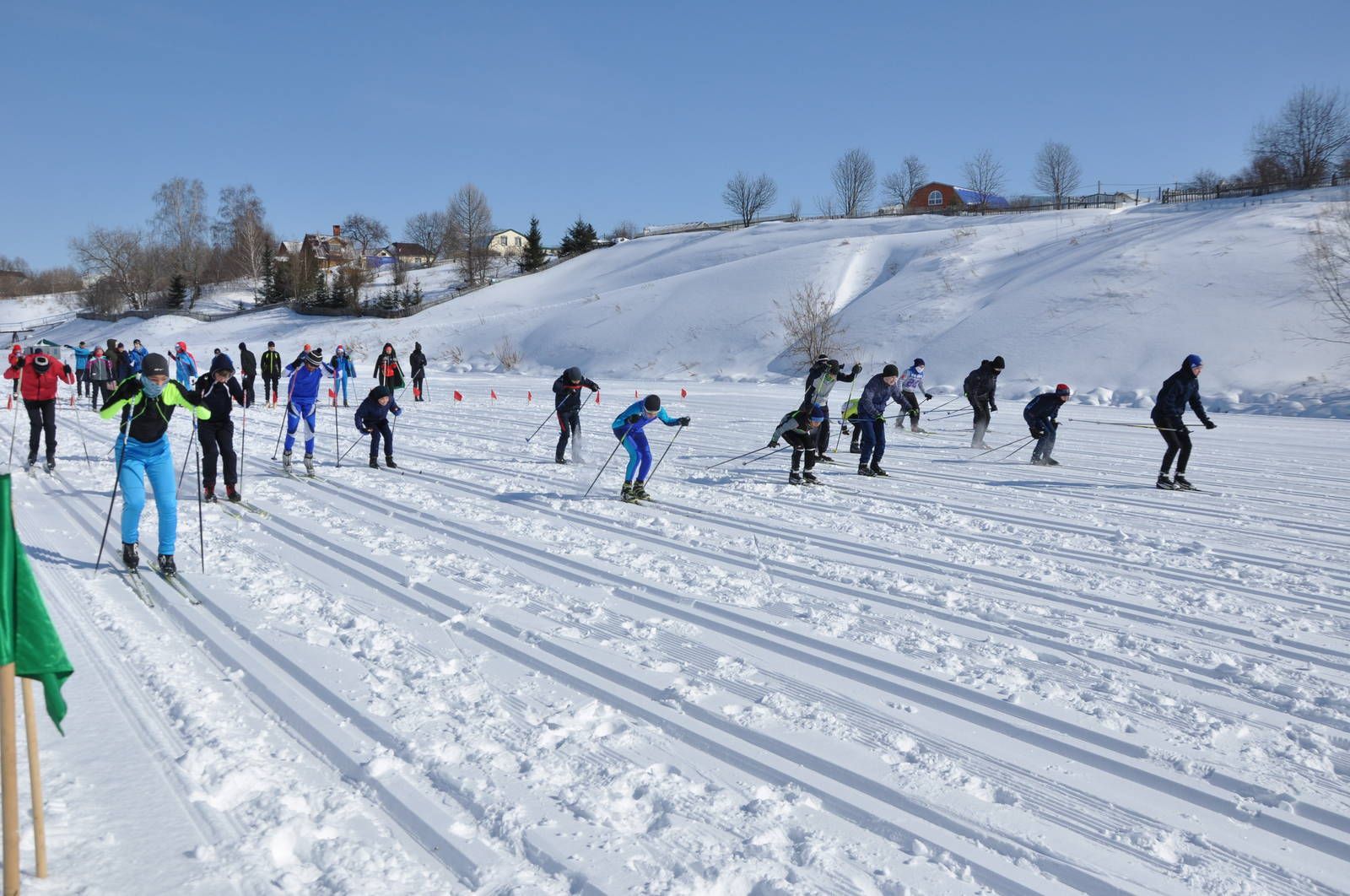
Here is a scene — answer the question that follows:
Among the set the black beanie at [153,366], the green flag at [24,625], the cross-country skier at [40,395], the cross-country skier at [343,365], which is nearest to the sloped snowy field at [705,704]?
the green flag at [24,625]

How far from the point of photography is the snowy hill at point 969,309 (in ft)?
88.4

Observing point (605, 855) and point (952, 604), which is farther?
point (952, 604)

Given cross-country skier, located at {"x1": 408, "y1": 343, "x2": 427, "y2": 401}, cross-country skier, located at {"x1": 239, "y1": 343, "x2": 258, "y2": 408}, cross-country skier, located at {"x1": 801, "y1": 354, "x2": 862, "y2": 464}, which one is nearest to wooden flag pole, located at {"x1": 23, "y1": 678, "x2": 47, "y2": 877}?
cross-country skier, located at {"x1": 801, "y1": 354, "x2": 862, "y2": 464}

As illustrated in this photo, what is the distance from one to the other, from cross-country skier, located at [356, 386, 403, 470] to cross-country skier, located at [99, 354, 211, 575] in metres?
5.15

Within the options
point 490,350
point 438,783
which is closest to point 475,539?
point 438,783

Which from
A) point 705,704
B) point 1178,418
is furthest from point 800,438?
point 705,704

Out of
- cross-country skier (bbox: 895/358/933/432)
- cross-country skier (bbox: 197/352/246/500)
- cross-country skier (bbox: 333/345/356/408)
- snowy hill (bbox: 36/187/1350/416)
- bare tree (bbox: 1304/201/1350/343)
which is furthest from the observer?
snowy hill (bbox: 36/187/1350/416)

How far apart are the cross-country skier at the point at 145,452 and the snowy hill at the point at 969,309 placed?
80.9 feet

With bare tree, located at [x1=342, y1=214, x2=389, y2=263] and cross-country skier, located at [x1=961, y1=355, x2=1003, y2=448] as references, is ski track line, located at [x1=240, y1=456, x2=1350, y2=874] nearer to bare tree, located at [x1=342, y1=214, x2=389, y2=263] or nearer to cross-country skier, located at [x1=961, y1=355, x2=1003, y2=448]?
cross-country skier, located at [x1=961, y1=355, x2=1003, y2=448]

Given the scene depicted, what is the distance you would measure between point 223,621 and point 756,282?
41295 mm

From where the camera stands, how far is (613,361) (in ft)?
131

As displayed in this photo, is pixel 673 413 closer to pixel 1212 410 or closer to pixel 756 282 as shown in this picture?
pixel 1212 410

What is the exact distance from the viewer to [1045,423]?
13.1 meters

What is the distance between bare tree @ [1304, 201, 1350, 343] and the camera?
85.7ft
